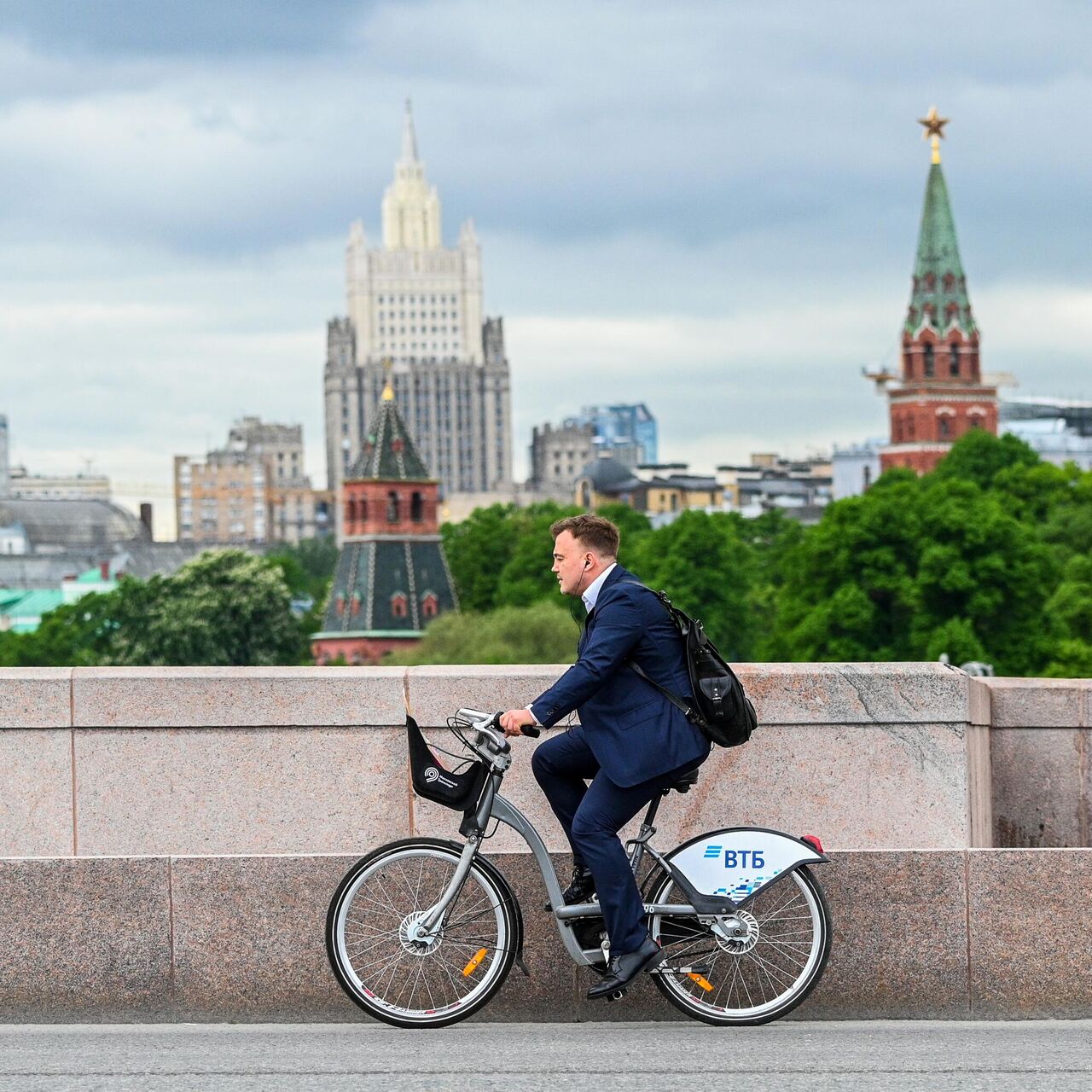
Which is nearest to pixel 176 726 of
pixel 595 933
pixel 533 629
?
pixel 595 933

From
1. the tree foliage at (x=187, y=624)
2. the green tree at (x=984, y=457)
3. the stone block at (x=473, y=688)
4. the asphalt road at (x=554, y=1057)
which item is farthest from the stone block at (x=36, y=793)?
the tree foliage at (x=187, y=624)

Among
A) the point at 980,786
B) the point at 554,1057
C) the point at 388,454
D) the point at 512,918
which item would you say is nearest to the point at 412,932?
the point at 512,918

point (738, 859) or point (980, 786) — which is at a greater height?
point (980, 786)

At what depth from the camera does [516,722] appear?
982cm

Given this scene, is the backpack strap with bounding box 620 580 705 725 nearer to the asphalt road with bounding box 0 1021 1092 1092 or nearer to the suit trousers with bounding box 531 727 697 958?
the suit trousers with bounding box 531 727 697 958

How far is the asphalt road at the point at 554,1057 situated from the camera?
9109 millimetres

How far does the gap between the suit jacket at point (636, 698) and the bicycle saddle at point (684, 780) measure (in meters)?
0.08

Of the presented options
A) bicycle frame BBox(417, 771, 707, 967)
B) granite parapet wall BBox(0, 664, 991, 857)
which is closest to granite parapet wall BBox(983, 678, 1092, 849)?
granite parapet wall BBox(0, 664, 991, 857)

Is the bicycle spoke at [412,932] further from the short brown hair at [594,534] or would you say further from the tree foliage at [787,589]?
the short brown hair at [594,534]

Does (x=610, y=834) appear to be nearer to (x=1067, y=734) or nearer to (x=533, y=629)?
(x=1067, y=734)

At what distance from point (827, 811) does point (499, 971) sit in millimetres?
2252

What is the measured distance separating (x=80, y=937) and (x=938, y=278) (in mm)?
155128

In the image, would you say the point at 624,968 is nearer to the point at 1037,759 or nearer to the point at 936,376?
the point at 1037,759

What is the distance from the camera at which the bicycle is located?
1009cm
